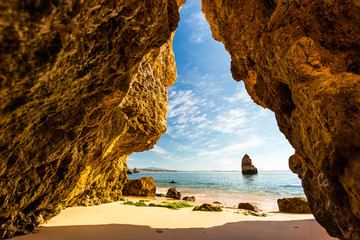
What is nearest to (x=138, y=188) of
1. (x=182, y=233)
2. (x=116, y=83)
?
(x=182, y=233)

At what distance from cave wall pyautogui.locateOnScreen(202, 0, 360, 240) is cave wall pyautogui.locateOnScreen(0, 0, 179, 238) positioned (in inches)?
133

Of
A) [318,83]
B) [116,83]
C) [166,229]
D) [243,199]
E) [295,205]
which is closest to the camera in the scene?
[318,83]

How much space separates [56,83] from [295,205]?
16433mm

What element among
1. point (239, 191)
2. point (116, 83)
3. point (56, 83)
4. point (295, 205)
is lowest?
point (239, 191)

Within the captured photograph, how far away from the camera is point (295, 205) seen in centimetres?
1239

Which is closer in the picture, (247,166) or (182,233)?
(182,233)

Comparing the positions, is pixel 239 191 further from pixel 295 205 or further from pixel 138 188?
pixel 138 188

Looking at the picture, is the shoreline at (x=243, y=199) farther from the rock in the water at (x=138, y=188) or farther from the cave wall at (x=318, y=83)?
the cave wall at (x=318, y=83)

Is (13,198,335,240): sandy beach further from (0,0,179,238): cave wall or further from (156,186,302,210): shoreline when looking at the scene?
(156,186,302,210): shoreline

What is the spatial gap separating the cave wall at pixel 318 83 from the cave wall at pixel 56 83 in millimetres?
3382

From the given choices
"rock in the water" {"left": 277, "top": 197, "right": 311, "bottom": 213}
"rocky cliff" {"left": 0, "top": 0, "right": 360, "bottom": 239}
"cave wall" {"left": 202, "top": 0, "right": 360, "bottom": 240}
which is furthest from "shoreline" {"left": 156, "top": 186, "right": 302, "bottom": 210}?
"rocky cliff" {"left": 0, "top": 0, "right": 360, "bottom": 239}

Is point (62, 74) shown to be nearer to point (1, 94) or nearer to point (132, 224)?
point (1, 94)

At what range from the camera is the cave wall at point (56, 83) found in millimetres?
1983

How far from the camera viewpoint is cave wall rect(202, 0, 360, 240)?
3109 millimetres
